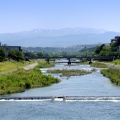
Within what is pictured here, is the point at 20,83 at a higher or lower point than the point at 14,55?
lower

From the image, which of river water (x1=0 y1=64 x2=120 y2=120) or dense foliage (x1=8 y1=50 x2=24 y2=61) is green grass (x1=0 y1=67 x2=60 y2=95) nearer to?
river water (x1=0 y1=64 x2=120 y2=120)

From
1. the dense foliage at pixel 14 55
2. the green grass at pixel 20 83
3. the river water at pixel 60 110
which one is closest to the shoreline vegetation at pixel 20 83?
the green grass at pixel 20 83

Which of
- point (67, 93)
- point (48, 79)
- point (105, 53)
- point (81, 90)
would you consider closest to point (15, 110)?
point (67, 93)

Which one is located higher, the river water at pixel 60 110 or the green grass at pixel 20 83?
the green grass at pixel 20 83

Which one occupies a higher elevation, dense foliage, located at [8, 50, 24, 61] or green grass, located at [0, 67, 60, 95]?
dense foliage, located at [8, 50, 24, 61]

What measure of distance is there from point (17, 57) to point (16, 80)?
61.1 m

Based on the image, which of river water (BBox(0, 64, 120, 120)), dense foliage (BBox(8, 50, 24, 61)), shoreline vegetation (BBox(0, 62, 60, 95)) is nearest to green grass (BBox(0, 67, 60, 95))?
shoreline vegetation (BBox(0, 62, 60, 95))

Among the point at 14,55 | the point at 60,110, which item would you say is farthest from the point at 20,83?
the point at 14,55

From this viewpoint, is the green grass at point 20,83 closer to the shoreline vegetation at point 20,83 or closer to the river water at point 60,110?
the shoreline vegetation at point 20,83

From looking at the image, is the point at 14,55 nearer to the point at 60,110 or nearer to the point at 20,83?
the point at 20,83

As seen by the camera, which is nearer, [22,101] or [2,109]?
[2,109]

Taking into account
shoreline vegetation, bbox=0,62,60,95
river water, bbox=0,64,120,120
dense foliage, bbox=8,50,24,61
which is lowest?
river water, bbox=0,64,120,120

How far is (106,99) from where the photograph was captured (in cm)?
3922

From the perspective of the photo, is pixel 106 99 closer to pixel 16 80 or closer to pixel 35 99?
pixel 35 99
